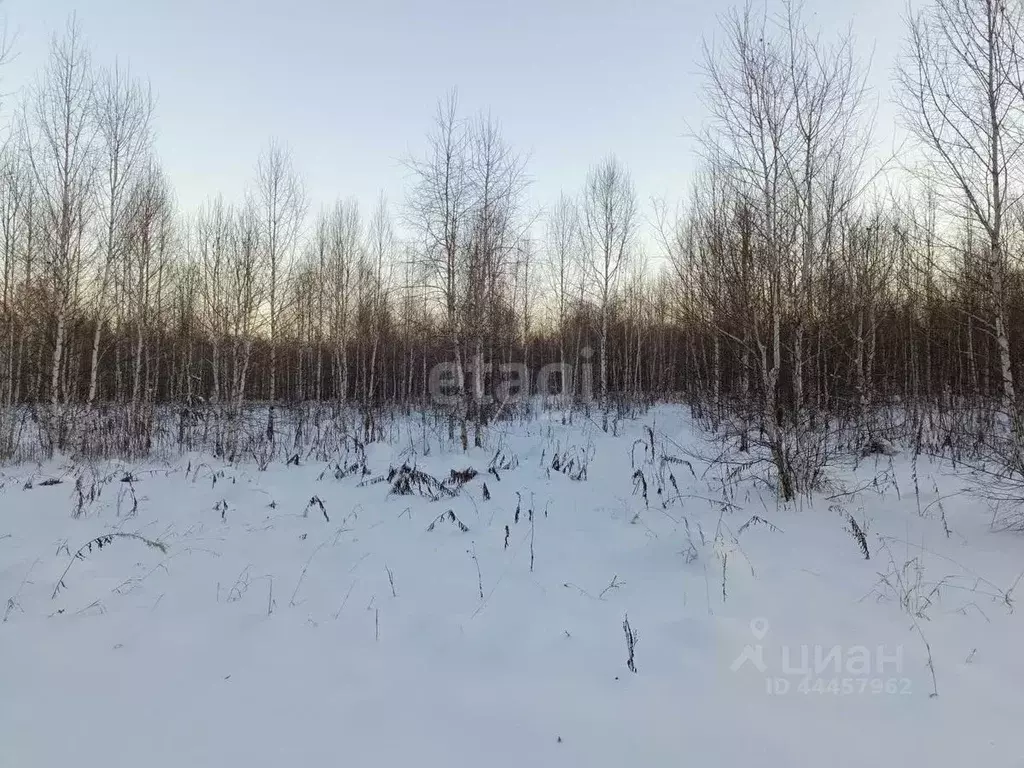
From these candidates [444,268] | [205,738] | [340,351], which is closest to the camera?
[205,738]

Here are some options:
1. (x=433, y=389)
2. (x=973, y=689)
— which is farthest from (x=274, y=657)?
(x=433, y=389)

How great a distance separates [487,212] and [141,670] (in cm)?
956

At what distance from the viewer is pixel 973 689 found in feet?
6.85

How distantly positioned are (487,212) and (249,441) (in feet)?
22.4

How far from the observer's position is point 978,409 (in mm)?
9289

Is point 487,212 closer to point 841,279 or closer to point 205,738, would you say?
point 841,279

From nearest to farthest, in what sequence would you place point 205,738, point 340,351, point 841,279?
point 205,738 < point 841,279 < point 340,351

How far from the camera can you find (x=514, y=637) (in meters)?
2.68

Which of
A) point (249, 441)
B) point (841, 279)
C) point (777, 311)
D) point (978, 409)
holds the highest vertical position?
point (841, 279)

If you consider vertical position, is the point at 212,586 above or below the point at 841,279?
below

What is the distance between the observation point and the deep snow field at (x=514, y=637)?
1.88m

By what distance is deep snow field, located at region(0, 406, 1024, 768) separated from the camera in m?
1.88

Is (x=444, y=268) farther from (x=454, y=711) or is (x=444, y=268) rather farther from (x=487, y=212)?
(x=454, y=711)

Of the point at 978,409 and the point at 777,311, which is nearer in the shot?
the point at 777,311
